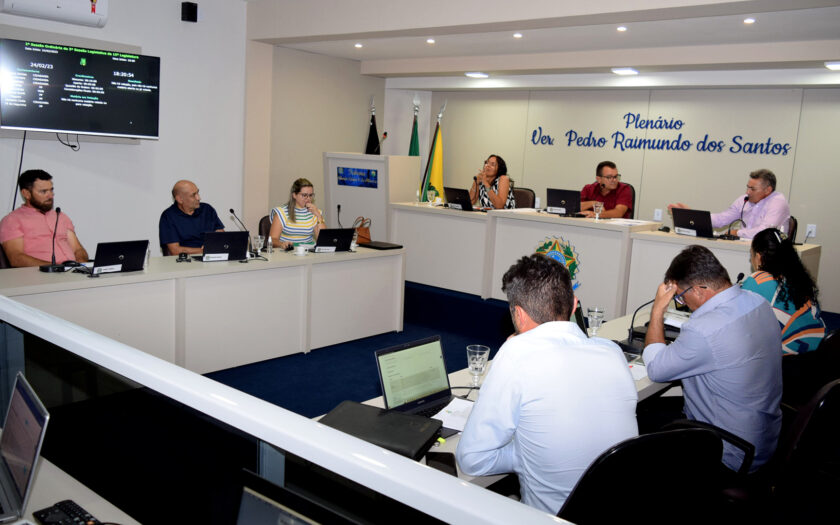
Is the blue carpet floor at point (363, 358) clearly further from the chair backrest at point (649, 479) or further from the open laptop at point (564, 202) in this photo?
the chair backrest at point (649, 479)

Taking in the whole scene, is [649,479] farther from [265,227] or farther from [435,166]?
[435,166]

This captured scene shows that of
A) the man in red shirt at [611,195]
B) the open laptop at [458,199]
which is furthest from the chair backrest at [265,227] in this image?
the man in red shirt at [611,195]

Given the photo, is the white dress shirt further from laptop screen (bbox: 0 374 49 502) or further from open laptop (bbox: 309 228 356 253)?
open laptop (bbox: 309 228 356 253)

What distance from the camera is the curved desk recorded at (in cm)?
376

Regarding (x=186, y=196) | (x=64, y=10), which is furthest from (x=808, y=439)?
(x=64, y=10)

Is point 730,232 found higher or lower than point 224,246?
higher

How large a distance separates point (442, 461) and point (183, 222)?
3.67m

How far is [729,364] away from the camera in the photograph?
245 cm

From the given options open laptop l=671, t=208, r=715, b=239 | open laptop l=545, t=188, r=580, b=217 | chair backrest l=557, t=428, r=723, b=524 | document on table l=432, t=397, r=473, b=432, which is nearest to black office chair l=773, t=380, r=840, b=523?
chair backrest l=557, t=428, r=723, b=524

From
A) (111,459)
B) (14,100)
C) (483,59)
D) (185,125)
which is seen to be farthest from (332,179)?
(111,459)

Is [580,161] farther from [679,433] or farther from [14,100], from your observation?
[679,433]

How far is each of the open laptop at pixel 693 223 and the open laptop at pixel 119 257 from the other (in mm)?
4012

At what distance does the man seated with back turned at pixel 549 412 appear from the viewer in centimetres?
168

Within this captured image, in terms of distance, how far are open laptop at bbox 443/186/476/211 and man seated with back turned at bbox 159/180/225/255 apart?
7.69 ft
